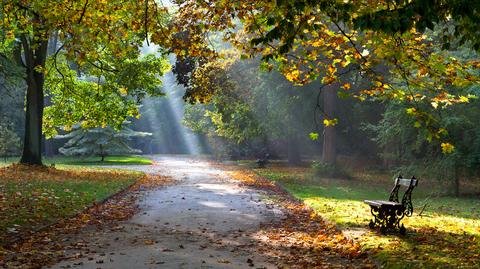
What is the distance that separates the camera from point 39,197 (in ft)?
45.3

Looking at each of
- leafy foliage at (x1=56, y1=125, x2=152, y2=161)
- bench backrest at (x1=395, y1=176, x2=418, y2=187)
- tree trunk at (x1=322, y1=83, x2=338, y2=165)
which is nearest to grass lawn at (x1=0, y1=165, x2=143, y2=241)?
bench backrest at (x1=395, y1=176, x2=418, y2=187)

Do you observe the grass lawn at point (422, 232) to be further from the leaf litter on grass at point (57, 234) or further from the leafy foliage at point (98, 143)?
the leafy foliage at point (98, 143)

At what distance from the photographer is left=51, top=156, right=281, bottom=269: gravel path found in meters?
7.36

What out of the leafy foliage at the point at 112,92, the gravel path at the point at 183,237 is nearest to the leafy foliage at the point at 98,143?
the leafy foliage at the point at 112,92

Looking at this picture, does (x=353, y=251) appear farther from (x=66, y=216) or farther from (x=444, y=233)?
(x=66, y=216)

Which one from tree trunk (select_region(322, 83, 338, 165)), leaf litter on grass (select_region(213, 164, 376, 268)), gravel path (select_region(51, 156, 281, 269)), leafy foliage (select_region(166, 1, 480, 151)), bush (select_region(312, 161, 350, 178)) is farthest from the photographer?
tree trunk (select_region(322, 83, 338, 165))

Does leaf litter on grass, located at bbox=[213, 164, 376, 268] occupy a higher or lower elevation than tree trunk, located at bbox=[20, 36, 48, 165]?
lower

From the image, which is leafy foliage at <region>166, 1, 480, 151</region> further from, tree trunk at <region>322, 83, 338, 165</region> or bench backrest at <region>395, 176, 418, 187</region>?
tree trunk at <region>322, 83, 338, 165</region>

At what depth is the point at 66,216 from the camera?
11.4 metres

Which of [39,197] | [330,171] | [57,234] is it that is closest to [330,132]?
[330,171]

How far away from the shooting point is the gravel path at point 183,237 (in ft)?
24.1

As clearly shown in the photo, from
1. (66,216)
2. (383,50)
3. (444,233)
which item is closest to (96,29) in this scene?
(66,216)

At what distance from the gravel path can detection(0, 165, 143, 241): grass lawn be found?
4.43ft

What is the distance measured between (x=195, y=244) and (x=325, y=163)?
1908 cm
